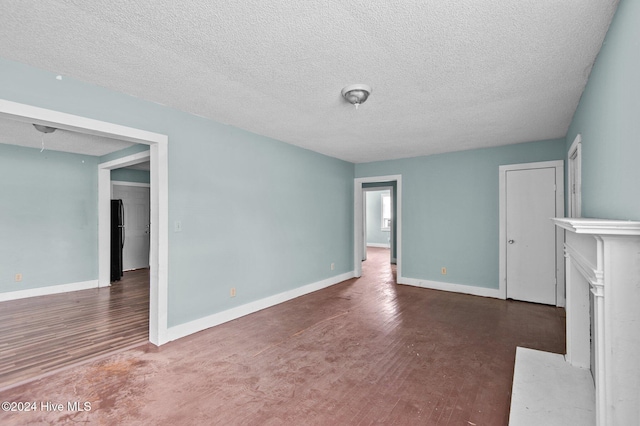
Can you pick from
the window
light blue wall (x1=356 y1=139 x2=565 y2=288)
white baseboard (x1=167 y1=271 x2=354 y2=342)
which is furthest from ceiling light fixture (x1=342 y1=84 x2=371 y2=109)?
the window

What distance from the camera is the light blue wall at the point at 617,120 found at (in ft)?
4.50

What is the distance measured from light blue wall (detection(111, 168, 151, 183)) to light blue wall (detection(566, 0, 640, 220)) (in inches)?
313

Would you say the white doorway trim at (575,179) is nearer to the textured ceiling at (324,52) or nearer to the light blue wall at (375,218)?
the textured ceiling at (324,52)

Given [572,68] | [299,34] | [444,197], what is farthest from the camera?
[444,197]

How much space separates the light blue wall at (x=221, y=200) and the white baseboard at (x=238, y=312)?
2.7 inches

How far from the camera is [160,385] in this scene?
2.33 m

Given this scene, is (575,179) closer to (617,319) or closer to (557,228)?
(557,228)

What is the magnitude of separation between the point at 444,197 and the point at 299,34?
424cm

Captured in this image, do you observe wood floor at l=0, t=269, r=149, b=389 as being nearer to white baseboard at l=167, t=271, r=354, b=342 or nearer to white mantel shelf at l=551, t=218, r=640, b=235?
white baseboard at l=167, t=271, r=354, b=342

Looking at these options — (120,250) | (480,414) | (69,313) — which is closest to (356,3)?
(480,414)

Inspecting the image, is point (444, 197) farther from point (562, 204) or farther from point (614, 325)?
point (614, 325)

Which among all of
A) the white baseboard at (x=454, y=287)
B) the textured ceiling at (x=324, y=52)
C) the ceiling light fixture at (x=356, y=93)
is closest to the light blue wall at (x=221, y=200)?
the textured ceiling at (x=324, y=52)

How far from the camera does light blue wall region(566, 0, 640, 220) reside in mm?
1371

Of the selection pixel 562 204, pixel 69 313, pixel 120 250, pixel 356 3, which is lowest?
pixel 69 313
